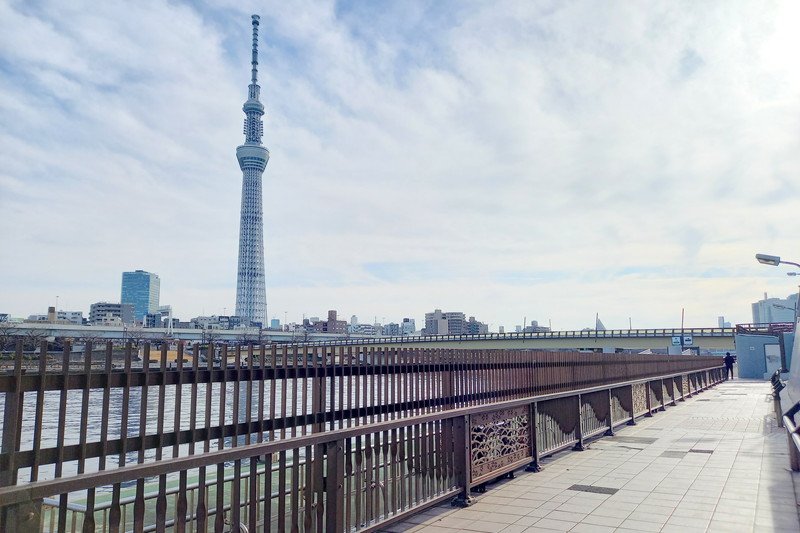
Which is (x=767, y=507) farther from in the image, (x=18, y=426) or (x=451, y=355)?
(x=18, y=426)

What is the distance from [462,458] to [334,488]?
2547mm

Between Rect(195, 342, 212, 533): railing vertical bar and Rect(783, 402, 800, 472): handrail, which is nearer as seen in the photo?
Rect(195, 342, 212, 533): railing vertical bar

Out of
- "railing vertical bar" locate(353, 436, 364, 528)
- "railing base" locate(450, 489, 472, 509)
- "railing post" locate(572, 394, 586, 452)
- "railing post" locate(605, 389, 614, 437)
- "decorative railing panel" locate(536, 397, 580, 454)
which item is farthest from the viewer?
"railing post" locate(605, 389, 614, 437)

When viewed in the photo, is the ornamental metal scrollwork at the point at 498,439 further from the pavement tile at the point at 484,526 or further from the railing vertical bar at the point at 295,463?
the railing vertical bar at the point at 295,463

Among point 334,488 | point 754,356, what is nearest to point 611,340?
point 754,356

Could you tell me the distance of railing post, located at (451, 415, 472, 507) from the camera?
7426mm

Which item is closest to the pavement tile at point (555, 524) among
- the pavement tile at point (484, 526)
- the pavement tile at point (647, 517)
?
the pavement tile at point (484, 526)

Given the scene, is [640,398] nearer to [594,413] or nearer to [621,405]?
[621,405]

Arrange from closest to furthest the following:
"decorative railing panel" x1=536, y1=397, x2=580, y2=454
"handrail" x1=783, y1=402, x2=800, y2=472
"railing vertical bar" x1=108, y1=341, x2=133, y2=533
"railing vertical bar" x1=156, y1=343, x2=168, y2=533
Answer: "railing vertical bar" x1=108, y1=341, x2=133, y2=533 < "railing vertical bar" x1=156, y1=343, x2=168, y2=533 < "handrail" x1=783, y1=402, x2=800, y2=472 < "decorative railing panel" x1=536, y1=397, x2=580, y2=454

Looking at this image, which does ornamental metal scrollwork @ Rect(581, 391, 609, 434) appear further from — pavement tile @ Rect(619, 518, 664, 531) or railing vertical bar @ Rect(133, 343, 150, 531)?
railing vertical bar @ Rect(133, 343, 150, 531)

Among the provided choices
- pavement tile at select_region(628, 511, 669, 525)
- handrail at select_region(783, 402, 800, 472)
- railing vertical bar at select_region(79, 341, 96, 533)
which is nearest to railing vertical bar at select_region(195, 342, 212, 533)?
railing vertical bar at select_region(79, 341, 96, 533)

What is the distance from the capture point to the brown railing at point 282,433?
3500 mm

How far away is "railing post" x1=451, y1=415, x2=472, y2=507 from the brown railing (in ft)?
0.06

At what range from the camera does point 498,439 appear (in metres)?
8.53
